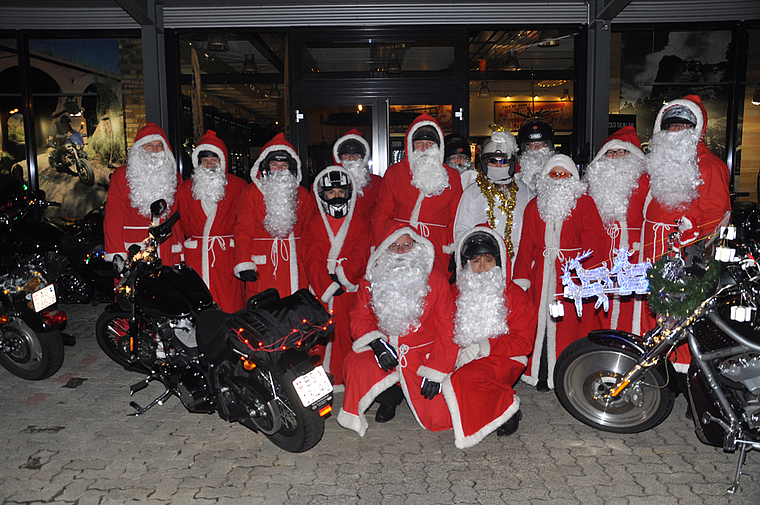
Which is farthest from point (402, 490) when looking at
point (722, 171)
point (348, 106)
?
point (348, 106)

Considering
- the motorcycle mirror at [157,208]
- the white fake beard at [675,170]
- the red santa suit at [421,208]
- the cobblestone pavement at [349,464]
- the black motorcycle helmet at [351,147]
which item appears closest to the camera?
the cobblestone pavement at [349,464]

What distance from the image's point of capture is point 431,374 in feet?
12.1

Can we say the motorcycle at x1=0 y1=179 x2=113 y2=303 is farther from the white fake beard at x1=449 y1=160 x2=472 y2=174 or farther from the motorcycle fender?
the motorcycle fender

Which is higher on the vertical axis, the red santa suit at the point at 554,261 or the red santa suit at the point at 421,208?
the red santa suit at the point at 421,208

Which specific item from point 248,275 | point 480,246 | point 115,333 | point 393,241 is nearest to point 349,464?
point 393,241

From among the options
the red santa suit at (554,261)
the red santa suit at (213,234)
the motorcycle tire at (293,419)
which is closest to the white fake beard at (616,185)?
the red santa suit at (554,261)

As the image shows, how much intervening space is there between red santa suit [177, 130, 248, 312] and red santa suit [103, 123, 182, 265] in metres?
0.10

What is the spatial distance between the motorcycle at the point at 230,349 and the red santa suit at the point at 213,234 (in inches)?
32.7

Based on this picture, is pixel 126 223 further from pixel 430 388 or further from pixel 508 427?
pixel 508 427

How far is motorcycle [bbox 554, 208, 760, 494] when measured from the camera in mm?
3133

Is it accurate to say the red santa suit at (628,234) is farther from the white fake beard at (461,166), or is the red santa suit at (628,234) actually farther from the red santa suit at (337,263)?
the red santa suit at (337,263)

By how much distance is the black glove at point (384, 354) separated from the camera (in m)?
3.76

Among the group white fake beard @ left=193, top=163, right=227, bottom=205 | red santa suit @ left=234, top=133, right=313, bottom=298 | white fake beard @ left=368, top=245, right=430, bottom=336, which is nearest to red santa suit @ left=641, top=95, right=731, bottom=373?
white fake beard @ left=368, top=245, right=430, bottom=336

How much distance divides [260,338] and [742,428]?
2.68m
